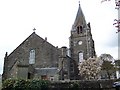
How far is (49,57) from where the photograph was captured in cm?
4309

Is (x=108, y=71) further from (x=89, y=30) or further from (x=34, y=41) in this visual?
(x=34, y=41)

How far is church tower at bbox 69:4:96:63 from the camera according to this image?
156ft

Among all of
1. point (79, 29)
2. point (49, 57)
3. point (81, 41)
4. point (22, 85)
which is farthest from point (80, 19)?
point (22, 85)

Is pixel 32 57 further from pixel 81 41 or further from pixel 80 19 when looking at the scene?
pixel 80 19

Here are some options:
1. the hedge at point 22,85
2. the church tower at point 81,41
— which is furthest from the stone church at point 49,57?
the hedge at point 22,85

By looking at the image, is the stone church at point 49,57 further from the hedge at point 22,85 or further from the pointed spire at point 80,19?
the hedge at point 22,85

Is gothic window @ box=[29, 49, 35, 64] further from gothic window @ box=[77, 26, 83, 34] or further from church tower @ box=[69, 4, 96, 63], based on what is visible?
gothic window @ box=[77, 26, 83, 34]

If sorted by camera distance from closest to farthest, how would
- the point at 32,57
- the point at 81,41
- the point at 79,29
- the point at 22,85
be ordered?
the point at 22,85 < the point at 32,57 < the point at 81,41 < the point at 79,29

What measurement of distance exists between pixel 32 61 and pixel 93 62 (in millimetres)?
13235

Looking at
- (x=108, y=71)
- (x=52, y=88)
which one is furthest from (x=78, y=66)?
(x=52, y=88)

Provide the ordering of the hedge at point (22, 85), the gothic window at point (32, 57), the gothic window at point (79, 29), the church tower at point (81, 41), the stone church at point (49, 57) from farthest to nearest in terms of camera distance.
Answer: the gothic window at point (79, 29)
the church tower at point (81, 41)
the gothic window at point (32, 57)
the stone church at point (49, 57)
the hedge at point (22, 85)

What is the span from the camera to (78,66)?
46.4 metres

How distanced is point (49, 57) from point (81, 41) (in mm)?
10271

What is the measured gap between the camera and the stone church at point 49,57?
3894cm
